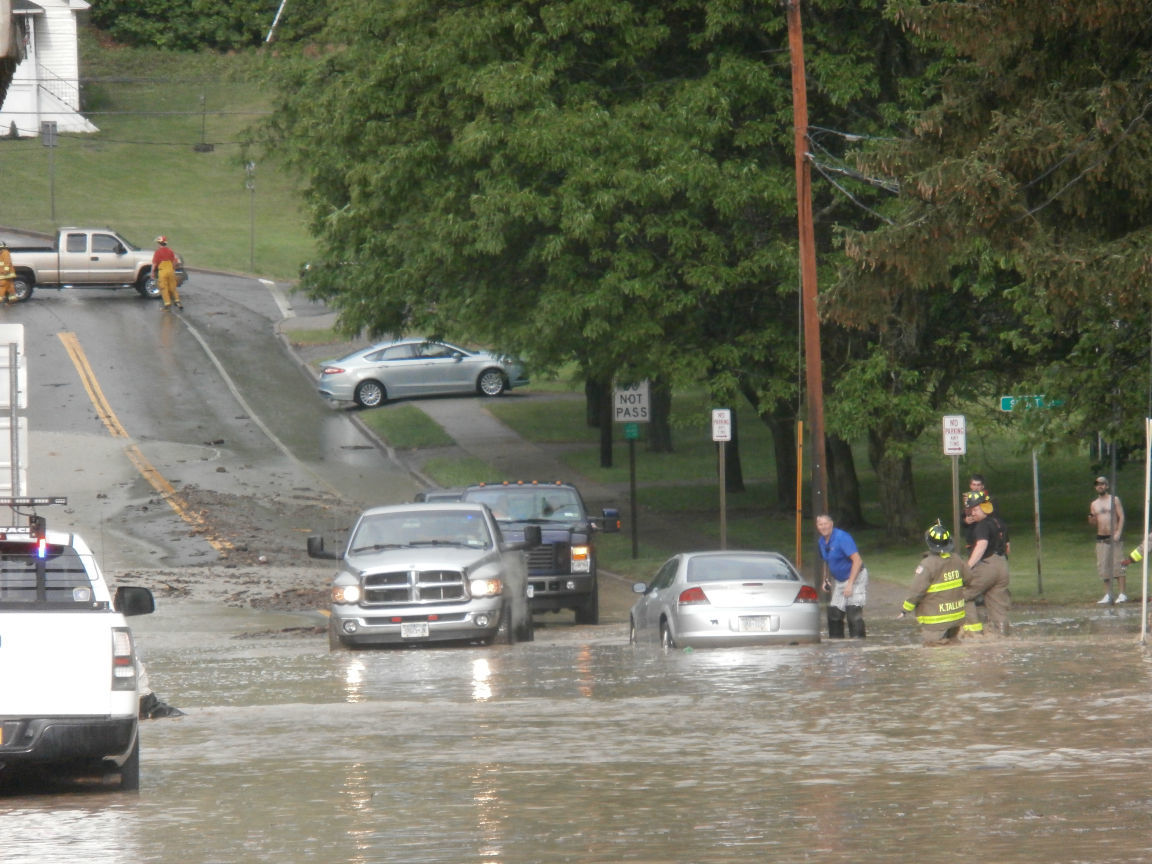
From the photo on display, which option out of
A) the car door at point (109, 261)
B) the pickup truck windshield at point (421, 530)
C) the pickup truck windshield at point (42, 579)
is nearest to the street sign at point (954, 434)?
the pickup truck windshield at point (421, 530)

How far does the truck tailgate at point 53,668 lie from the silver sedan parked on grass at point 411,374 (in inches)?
1339

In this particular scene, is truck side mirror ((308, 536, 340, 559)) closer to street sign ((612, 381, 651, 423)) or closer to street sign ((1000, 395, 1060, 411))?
street sign ((612, 381, 651, 423))

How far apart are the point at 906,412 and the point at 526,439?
1673 cm

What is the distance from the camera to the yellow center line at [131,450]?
29.6 metres

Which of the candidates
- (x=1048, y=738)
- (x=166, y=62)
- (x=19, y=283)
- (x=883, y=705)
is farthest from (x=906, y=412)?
(x=166, y=62)

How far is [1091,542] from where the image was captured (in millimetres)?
28547

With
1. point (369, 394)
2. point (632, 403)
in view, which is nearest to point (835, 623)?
point (632, 403)

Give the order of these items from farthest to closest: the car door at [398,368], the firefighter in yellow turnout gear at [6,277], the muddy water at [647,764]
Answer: the firefighter in yellow turnout gear at [6,277] < the car door at [398,368] < the muddy water at [647,764]

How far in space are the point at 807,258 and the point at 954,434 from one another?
10.4 ft

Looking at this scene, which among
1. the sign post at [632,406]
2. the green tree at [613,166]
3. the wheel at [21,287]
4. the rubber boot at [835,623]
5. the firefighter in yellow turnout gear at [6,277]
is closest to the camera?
the rubber boot at [835,623]

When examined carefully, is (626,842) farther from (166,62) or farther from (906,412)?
(166,62)

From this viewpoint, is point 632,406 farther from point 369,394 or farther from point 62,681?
point 62,681

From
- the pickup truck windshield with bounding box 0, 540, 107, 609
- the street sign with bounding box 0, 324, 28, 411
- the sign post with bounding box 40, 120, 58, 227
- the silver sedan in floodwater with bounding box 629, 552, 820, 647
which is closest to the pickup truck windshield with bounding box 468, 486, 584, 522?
the silver sedan in floodwater with bounding box 629, 552, 820, 647

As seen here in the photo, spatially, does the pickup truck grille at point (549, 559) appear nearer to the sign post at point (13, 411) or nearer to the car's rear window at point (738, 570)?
the car's rear window at point (738, 570)
